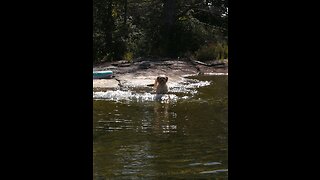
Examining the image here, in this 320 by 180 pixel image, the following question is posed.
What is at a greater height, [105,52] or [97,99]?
[105,52]

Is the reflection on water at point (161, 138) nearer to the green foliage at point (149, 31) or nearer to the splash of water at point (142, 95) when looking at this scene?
the splash of water at point (142, 95)

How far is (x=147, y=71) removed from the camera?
58.9ft

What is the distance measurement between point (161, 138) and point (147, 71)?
1040cm

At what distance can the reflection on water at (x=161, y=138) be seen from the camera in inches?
227

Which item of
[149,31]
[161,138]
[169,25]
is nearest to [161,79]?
[161,138]

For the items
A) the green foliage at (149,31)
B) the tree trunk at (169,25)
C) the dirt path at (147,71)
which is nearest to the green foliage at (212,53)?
the green foliage at (149,31)

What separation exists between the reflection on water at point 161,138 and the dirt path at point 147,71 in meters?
2.77

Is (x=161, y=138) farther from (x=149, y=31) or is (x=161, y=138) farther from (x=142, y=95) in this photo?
(x=149, y=31)
